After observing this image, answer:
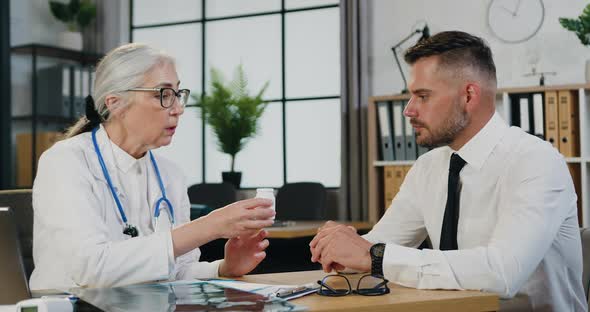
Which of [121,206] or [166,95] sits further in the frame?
[166,95]

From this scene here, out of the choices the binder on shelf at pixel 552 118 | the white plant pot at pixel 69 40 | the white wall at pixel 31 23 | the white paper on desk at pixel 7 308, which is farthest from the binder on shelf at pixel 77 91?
the white paper on desk at pixel 7 308

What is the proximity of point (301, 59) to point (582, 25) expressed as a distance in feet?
7.94

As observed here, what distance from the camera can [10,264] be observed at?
1.99 metres

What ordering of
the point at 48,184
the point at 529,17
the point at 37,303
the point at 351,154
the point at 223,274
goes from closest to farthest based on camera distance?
the point at 37,303, the point at 48,184, the point at 223,274, the point at 529,17, the point at 351,154

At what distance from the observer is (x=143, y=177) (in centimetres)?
232

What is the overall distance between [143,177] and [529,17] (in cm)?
408

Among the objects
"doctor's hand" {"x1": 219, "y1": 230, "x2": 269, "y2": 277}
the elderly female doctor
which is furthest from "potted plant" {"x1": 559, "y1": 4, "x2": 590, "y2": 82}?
"doctor's hand" {"x1": 219, "y1": 230, "x2": 269, "y2": 277}

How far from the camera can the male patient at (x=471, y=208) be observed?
72.8 inches

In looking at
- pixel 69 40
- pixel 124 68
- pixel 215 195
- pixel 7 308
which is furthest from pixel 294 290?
pixel 69 40

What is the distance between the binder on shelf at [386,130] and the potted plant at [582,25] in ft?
4.44

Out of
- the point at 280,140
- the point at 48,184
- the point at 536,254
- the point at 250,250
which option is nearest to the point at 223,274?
the point at 250,250

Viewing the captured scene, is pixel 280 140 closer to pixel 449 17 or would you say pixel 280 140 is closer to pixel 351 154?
pixel 351 154

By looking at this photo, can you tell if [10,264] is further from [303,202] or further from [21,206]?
[303,202]

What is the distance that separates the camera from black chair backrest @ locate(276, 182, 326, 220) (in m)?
5.70
